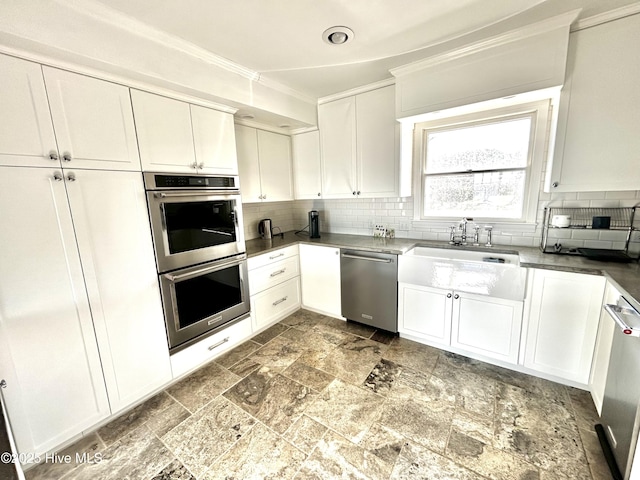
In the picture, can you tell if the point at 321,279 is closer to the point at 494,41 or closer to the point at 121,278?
the point at 121,278

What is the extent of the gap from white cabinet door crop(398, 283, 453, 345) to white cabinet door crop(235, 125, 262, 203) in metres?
1.80

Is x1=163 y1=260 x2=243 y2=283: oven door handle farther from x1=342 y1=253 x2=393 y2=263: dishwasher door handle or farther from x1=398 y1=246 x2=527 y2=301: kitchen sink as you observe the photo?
x1=398 y1=246 x2=527 y2=301: kitchen sink

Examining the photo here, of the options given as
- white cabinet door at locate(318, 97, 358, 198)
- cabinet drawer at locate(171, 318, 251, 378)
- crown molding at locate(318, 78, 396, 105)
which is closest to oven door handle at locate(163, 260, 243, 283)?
cabinet drawer at locate(171, 318, 251, 378)

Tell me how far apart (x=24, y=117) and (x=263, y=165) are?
188 cm

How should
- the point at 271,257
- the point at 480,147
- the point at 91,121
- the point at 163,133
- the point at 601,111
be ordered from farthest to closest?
the point at 271,257, the point at 480,147, the point at 163,133, the point at 601,111, the point at 91,121

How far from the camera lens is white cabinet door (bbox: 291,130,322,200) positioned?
10.5 ft

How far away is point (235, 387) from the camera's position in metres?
2.07

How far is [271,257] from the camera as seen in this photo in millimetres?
2842

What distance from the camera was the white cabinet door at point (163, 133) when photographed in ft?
5.88

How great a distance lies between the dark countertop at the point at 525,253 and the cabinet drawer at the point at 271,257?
0.16ft

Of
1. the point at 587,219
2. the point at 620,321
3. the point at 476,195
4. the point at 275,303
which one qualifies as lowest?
the point at 275,303

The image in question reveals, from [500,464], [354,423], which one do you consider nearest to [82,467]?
[354,423]

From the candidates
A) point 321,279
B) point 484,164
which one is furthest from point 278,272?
point 484,164

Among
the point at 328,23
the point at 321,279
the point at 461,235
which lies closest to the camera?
the point at 328,23
